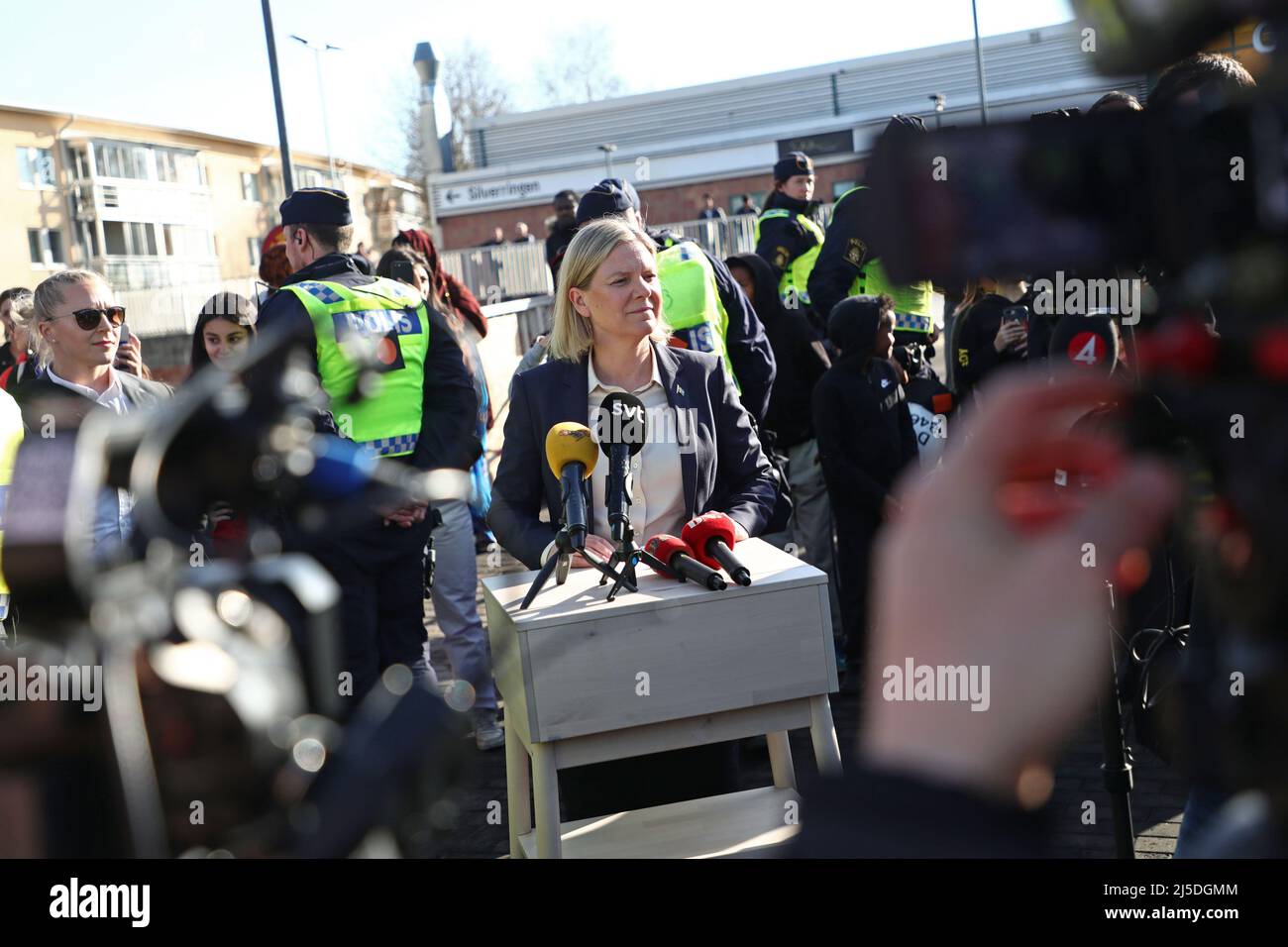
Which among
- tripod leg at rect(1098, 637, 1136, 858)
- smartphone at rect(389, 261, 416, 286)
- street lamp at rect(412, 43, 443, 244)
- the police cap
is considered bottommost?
tripod leg at rect(1098, 637, 1136, 858)

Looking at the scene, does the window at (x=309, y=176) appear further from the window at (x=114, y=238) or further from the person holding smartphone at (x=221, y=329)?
the person holding smartphone at (x=221, y=329)

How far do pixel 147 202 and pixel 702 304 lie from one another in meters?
38.8

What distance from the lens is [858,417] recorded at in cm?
465

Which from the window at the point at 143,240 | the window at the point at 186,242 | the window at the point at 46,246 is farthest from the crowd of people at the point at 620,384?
the window at the point at 186,242

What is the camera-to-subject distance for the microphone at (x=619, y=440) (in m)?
2.76

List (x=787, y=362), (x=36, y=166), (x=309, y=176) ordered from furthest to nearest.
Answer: (x=309, y=176)
(x=36, y=166)
(x=787, y=362)

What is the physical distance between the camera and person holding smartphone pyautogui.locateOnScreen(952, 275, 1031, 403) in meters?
4.25

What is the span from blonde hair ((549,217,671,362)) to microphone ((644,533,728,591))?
66 centimetres

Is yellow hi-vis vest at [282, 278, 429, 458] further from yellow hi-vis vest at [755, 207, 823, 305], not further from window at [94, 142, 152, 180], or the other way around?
window at [94, 142, 152, 180]

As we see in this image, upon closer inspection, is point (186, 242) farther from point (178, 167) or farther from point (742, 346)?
point (742, 346)

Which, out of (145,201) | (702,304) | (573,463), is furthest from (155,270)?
(573,463)

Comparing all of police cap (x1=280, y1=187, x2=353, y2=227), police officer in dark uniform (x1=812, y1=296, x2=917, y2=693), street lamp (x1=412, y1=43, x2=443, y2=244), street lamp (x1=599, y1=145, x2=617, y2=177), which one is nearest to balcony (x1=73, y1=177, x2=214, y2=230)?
Answer: street lamp (x1=412, y1=43, x2=443, y2=244)

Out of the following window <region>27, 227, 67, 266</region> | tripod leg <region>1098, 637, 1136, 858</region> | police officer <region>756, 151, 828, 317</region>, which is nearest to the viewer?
tripod leg <region>1098, 637, 1136, 858</region>
